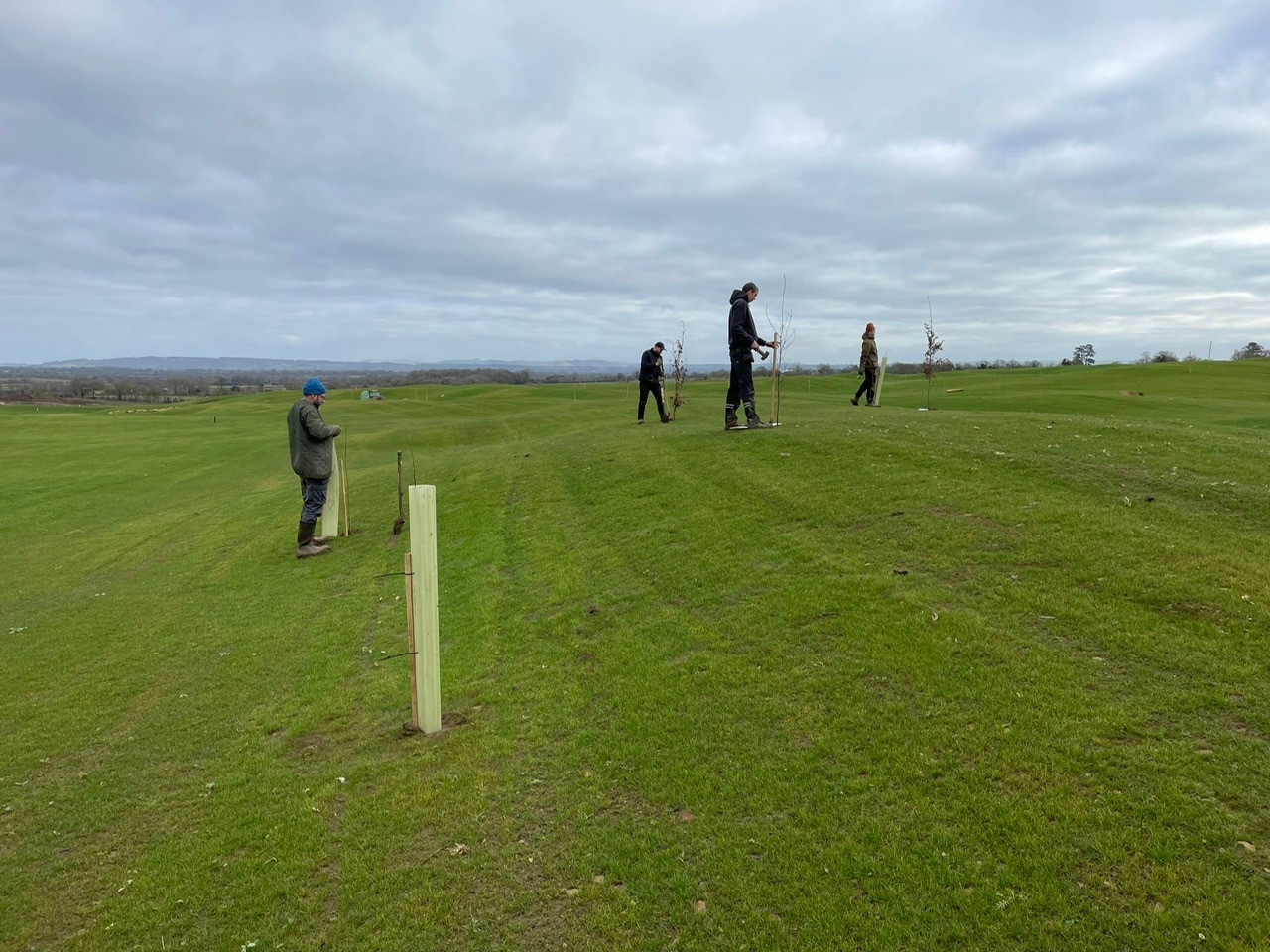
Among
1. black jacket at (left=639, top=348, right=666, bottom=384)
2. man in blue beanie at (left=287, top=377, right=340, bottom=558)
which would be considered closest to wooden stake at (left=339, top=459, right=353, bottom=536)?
man in blue beanie at (left=287, top=377, right=340, bottom=558)

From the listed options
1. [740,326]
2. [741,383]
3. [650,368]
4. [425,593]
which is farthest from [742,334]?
[425,593]

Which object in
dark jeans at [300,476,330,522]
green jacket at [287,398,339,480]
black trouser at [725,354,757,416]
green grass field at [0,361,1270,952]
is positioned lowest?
green grass field at [0,361,1270,952]

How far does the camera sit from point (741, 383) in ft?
49.6

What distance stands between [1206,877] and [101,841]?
20.7ft

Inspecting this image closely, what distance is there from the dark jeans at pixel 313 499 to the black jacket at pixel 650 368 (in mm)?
9272

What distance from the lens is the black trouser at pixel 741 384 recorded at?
14.6 metres

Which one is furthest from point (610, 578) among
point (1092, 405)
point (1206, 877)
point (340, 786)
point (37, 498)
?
point (1092, 405)

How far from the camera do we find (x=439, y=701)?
604 cm

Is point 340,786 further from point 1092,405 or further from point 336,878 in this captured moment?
point 1092,405

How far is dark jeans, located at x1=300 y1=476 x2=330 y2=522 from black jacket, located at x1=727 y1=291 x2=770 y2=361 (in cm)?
776

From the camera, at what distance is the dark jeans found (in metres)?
12.1

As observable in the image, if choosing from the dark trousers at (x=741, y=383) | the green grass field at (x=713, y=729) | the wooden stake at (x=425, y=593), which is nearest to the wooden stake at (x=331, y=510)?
the green grass field at (x=713, y=729)

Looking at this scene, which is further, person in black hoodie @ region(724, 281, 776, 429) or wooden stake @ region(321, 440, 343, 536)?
person in black hoodie @ region(724, 281, 776, 429)

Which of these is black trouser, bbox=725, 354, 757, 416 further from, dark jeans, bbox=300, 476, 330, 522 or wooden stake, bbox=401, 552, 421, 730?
wooden stake, bbox=401, 552, 421, 730
